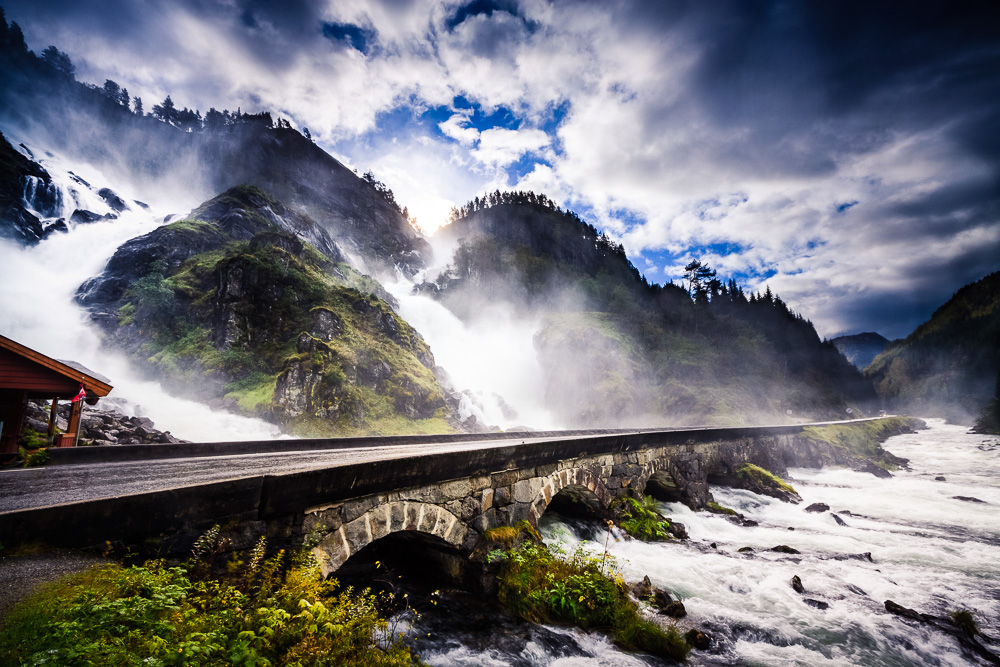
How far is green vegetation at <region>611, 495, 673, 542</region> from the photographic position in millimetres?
10328

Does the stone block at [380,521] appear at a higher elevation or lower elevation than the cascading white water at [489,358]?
lower

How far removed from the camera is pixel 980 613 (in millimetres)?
7430

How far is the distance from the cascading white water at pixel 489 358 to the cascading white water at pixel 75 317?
787 inches

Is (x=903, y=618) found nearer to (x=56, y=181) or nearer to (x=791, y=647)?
(x=791, y=647)

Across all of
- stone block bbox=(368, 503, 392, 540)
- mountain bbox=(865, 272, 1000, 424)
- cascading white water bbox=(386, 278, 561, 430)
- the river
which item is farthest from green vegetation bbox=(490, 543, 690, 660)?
mountain bbox=(865, 272, 1000, 424)

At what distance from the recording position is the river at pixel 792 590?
5.60 metres

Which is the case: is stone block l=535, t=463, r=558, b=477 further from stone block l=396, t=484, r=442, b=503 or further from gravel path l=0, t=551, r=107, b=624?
gravel path l=0, t=551, r=107, b=624

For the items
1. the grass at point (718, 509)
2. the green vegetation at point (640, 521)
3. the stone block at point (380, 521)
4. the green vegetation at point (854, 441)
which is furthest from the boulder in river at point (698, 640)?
the green vegetation at point (854, 441)

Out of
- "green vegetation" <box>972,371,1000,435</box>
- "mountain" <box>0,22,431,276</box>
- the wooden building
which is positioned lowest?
"green vegetation" <box>972,371,1000,435</box>

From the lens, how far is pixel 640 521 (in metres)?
10.7

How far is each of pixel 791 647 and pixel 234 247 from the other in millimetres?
45259

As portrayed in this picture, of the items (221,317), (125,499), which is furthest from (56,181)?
(125,499)

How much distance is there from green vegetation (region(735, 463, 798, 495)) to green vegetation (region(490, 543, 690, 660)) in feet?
47.0

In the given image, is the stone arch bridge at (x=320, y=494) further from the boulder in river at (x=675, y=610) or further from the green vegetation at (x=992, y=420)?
the green vegetation at (x=992, y=420)
